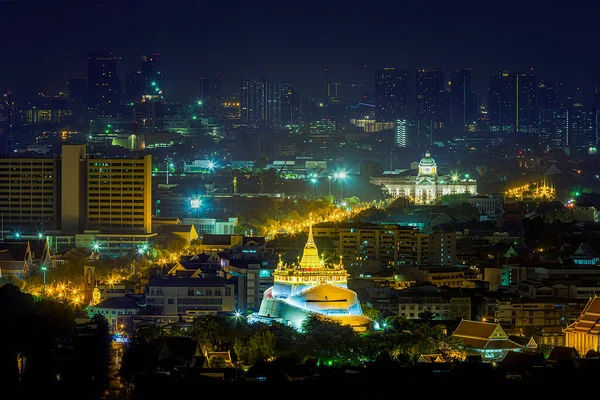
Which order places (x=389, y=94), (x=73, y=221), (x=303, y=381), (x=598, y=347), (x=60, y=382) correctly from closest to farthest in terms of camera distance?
1. (x=303, y=381)
2. (x=60, y=382)
3. (x=598, y=347)
4. (x=73, y=221)
5. (x=389, y=94)

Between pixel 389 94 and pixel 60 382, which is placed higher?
pixel 389 94

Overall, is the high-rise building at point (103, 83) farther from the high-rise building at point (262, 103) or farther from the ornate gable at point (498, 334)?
the ornate gable at point (498, 334)

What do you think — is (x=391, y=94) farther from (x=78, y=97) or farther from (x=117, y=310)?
(x=117, y=310)

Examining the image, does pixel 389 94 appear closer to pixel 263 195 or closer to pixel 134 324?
pixel 263 195

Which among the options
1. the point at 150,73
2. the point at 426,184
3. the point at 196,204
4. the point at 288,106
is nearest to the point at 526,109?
the point at 288,106

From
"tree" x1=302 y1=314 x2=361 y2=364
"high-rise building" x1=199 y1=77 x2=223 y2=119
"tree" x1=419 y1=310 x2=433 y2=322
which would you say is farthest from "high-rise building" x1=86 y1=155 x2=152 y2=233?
"high-rise building" x1=199 y1=77 x2=223 y2=119

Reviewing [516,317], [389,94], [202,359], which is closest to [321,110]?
[389,94]

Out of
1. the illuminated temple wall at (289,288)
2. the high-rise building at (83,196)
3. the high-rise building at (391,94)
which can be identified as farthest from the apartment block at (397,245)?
the high-rise building at (391,94)
